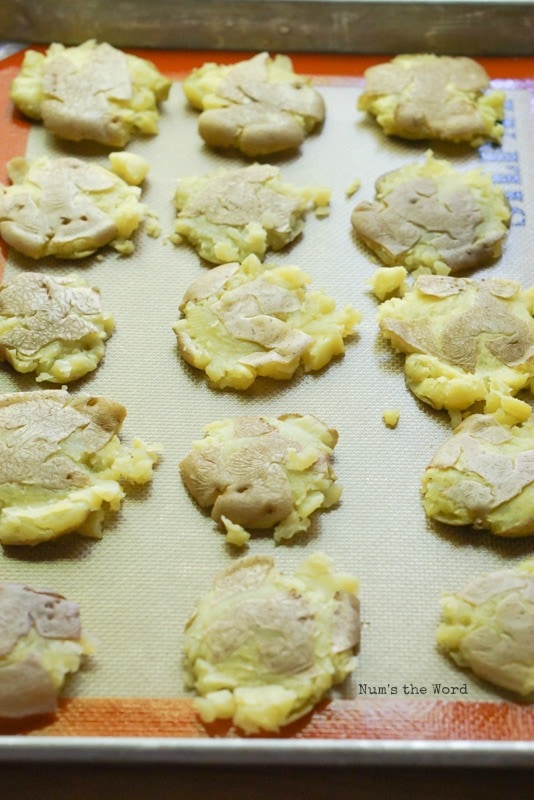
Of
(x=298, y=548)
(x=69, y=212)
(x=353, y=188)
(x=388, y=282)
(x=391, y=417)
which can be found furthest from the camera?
(x=353, y=188)

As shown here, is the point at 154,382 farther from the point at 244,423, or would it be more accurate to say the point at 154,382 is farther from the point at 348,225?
the point at 348,225

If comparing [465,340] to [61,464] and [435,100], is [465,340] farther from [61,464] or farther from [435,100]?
[61,464]

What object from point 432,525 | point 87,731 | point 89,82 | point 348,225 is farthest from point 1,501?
point 89,82

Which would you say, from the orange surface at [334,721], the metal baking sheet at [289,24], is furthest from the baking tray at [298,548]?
the metal baking sheet at [289,24]

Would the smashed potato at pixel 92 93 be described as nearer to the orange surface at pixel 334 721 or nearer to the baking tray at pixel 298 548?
the baking tray at pixel 298 548

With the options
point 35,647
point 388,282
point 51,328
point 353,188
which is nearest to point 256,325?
point 388,282
